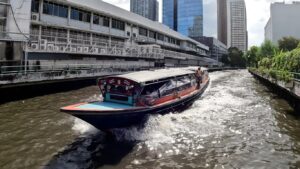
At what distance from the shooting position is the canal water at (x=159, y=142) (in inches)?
333

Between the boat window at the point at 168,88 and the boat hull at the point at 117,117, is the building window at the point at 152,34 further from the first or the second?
the boat hull at the point at 117,117

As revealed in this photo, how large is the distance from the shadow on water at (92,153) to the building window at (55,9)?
83.0ft

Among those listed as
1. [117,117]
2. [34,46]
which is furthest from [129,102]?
[34,46]

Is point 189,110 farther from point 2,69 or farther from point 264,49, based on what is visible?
point 264,49

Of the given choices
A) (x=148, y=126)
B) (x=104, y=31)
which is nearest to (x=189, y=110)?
(x=148, y=126)

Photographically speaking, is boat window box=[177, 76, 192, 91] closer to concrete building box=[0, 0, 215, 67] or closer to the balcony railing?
the balcony railing

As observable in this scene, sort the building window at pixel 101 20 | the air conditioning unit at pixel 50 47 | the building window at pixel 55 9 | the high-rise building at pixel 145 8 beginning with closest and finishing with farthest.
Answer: the air conditioning unit at pixel 50 47 < the building window at pixel 55 9 < the building window at pixel 101 20 < the high-rise building at pixel 145 8

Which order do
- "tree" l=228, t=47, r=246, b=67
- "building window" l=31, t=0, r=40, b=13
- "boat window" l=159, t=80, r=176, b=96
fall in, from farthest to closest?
"tree" l=228, t=47, r=246, b=67
"building window" l=31, t=0, r=40, b=13
"boat window" l=159, t=80, r=176, b=96

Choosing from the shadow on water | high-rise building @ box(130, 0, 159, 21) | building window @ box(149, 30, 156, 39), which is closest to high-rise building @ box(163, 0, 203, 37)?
high-rise building @ box(130, 0, 159, 21)

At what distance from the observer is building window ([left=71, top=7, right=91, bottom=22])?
35.5 metres

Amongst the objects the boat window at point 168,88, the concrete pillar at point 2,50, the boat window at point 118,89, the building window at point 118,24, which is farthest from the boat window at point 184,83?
the building window at point 118,24

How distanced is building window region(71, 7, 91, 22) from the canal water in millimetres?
22611

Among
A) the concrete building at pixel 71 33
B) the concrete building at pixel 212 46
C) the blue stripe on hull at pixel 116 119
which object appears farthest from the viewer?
the concrete building at pixel 212 46

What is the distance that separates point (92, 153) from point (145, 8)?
169 metres
